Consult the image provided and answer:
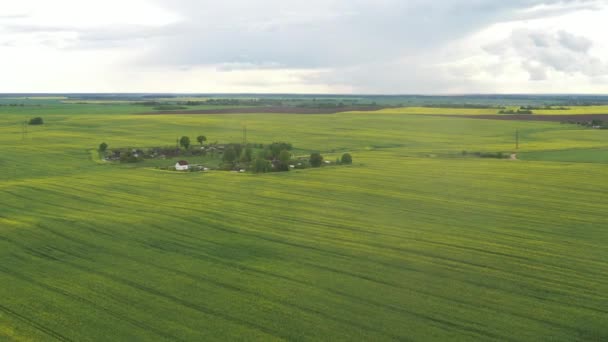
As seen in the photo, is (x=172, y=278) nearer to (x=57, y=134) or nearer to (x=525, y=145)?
(x=525, y=145)

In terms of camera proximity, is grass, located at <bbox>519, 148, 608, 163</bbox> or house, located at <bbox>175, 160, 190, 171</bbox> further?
grass, located at <bbox>519, 148, 608, 163</bbox>

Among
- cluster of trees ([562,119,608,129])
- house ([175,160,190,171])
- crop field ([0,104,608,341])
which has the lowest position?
crop field ([0,104,608,341])

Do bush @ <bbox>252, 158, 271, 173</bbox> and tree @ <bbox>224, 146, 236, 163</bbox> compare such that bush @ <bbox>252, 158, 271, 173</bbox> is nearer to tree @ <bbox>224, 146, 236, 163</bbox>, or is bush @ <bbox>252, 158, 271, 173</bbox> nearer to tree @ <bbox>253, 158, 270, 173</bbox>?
tree @ <bbox>253, 158, 270, 173</bbox>

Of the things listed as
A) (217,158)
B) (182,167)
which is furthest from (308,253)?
(217,158)

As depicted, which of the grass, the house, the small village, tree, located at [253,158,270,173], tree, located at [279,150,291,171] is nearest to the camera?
tree, located at [253,158,270,173]

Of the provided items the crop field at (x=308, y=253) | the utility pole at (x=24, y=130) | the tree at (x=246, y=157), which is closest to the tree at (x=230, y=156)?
the tree at (x=246, y=157)

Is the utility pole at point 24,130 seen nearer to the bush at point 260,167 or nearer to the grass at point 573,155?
the bush at point 260,167

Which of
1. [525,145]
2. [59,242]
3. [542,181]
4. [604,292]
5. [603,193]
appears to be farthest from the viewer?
[525,145]

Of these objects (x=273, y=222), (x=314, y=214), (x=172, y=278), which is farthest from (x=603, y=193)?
(x=172, y=278)

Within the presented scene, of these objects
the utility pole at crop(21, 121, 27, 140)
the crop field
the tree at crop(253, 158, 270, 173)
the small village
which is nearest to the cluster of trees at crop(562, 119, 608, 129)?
the crop field
